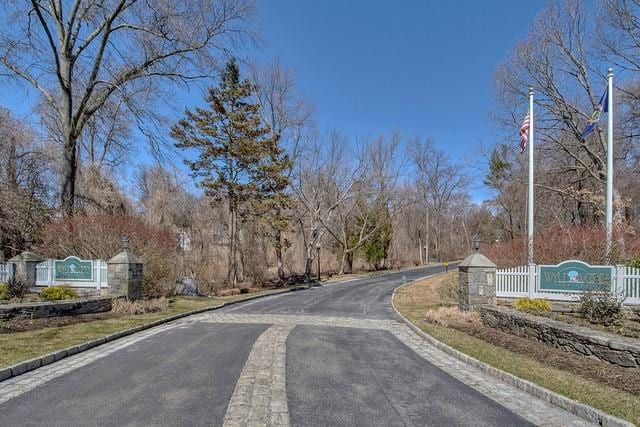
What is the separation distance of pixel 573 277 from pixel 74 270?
16.6 meters

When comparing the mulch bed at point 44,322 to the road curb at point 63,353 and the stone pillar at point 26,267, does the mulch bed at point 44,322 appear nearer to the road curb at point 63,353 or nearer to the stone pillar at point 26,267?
the road curb at point 63,353

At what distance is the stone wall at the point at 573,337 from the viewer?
19.3ft

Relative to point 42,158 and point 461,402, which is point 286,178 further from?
point 461,402

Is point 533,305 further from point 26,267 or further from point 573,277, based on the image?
point 26,267

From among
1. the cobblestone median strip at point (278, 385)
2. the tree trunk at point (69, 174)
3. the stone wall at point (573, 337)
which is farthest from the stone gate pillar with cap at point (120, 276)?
the stone wall at point (573, 337)

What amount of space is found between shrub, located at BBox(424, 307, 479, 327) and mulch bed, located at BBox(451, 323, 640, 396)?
1.21 meters

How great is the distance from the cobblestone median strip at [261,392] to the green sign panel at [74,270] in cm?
976

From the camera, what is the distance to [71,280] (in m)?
14.3

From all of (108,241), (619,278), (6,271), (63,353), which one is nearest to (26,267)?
(6,271)

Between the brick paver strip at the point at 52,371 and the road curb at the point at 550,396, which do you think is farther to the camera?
the brick paver strip at the point at 52,371

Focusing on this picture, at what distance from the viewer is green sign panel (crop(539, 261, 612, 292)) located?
36.5ft

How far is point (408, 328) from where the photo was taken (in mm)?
10320

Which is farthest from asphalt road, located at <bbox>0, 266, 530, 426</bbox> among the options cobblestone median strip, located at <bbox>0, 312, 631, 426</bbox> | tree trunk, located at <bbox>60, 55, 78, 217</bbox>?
tree trunk, located at <bbox>60, 55, 78, 217</bbox>

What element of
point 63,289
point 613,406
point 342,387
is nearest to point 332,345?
point 342,387
